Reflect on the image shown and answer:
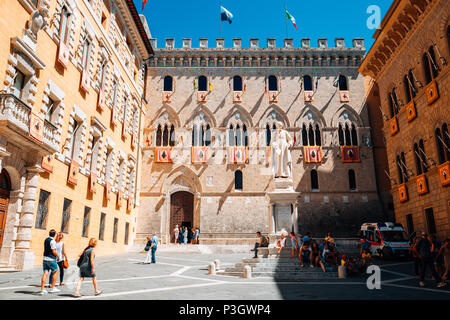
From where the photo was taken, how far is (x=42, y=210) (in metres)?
15.2

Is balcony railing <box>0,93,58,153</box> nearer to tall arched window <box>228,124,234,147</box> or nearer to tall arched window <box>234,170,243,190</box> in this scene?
tall arched window <box>234,170,243,190</box>

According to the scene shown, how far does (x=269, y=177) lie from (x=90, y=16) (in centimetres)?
1920

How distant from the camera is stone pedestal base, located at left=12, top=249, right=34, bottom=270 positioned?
12.9m

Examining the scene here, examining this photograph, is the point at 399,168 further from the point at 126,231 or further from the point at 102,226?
the point at 126,231

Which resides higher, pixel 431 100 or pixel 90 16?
pixel 90 16

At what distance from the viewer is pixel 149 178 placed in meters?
31.2

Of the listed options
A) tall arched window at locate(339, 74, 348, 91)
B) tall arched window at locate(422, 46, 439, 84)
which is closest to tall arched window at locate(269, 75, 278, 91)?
tall arched window at locate(339, 74, 348, 91)

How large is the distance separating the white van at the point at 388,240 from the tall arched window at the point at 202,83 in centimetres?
2002

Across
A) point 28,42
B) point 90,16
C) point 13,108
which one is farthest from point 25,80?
point 90,16

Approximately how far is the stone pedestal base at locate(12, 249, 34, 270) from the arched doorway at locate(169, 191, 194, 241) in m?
18.1

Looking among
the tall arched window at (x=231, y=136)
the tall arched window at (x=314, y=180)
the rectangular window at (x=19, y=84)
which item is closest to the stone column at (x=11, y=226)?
the rectangular window at (x=19, y=84)

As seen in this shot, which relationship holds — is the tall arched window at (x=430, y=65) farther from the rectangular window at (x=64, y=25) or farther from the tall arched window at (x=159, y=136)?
the tall arched window at (x=159, y=136)

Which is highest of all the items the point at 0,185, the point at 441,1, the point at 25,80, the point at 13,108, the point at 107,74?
the point at 441,1
